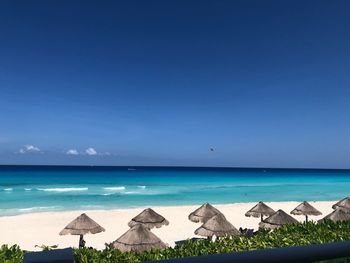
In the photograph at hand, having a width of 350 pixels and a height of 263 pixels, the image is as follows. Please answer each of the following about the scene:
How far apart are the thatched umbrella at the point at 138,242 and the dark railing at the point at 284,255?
9.74 metres

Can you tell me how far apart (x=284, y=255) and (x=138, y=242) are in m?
9.94

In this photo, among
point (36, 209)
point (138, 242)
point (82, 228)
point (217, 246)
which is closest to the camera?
point (217, 246)

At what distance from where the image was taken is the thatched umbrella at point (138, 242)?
1062cm

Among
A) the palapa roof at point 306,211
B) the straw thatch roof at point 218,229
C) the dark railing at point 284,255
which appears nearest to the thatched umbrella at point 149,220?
the straw thatch roof at point 218,229

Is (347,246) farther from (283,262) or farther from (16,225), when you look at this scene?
(16,225)

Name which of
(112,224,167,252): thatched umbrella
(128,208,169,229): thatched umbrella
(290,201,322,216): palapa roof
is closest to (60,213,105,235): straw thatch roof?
(128,208,169,229): thatched umbrella

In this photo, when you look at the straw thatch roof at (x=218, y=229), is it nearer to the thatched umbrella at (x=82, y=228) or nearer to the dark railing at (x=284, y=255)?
the thatched umbrella at (x=82, y=228)

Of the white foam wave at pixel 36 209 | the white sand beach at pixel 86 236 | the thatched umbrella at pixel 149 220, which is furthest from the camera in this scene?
the white foam wave at pixel 36 209

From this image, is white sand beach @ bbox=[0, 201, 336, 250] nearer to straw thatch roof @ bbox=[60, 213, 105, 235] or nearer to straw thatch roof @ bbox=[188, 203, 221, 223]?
straw thatch roof @ bbox=[188, 203, 221, 223]

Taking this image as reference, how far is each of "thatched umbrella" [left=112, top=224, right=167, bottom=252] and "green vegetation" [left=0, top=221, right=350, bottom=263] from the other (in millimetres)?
2846

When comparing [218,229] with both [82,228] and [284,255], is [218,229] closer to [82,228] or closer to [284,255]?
[82,228]

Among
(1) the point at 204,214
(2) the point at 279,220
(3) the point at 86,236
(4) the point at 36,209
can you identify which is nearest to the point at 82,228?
(3) the point at 86,236

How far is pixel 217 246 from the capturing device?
7.70 m

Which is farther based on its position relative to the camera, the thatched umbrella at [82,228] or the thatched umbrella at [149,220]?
the thatched umbrella at [149,220]
